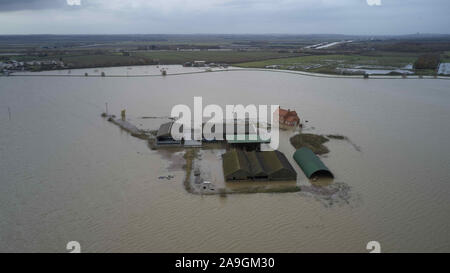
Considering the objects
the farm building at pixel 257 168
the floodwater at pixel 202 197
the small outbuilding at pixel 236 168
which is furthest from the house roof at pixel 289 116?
the small outbuilding at pixel 236 168

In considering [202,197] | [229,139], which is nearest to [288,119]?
[229,139]

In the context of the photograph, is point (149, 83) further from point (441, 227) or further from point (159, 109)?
point (441, 227)

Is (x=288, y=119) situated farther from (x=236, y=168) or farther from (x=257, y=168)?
(x=236, y=168)

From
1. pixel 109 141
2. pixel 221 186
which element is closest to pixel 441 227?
pixel 221 186

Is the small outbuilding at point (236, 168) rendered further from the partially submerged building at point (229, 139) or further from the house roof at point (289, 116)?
the house roof at point (289, 116)

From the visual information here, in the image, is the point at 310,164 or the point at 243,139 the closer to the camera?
the point at 310,164

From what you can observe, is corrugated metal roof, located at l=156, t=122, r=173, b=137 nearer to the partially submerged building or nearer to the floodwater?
the partially submerged building
